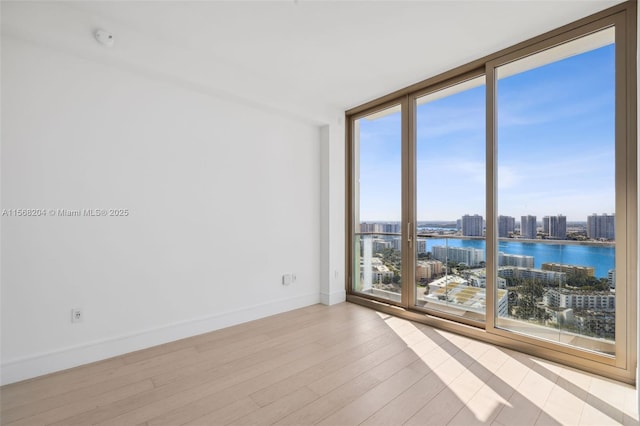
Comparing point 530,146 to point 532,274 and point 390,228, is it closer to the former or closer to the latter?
point 532,274

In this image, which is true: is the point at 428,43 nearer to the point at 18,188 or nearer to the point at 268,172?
the point at 268,172

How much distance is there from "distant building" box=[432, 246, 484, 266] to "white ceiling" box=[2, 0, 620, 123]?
6.17 ft

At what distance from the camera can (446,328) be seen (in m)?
3.15

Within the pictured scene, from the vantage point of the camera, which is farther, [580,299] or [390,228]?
[390,228]

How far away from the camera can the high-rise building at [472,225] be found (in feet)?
10.0

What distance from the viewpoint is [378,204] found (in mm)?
4043

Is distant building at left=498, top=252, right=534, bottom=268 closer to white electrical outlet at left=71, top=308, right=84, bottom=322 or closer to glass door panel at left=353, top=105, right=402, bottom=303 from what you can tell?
glass door panel at left=353, top=105, right=402, bottom=303

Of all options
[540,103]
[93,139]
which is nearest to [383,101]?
[540,103]

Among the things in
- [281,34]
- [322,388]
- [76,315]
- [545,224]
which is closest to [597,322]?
[545,224]

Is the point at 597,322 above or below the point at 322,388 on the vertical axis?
above

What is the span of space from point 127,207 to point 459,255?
3.26 m

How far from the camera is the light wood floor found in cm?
180

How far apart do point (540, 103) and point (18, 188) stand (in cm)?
418

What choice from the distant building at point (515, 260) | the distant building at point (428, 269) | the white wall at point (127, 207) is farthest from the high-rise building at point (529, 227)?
the white wall at point (127, 207)
